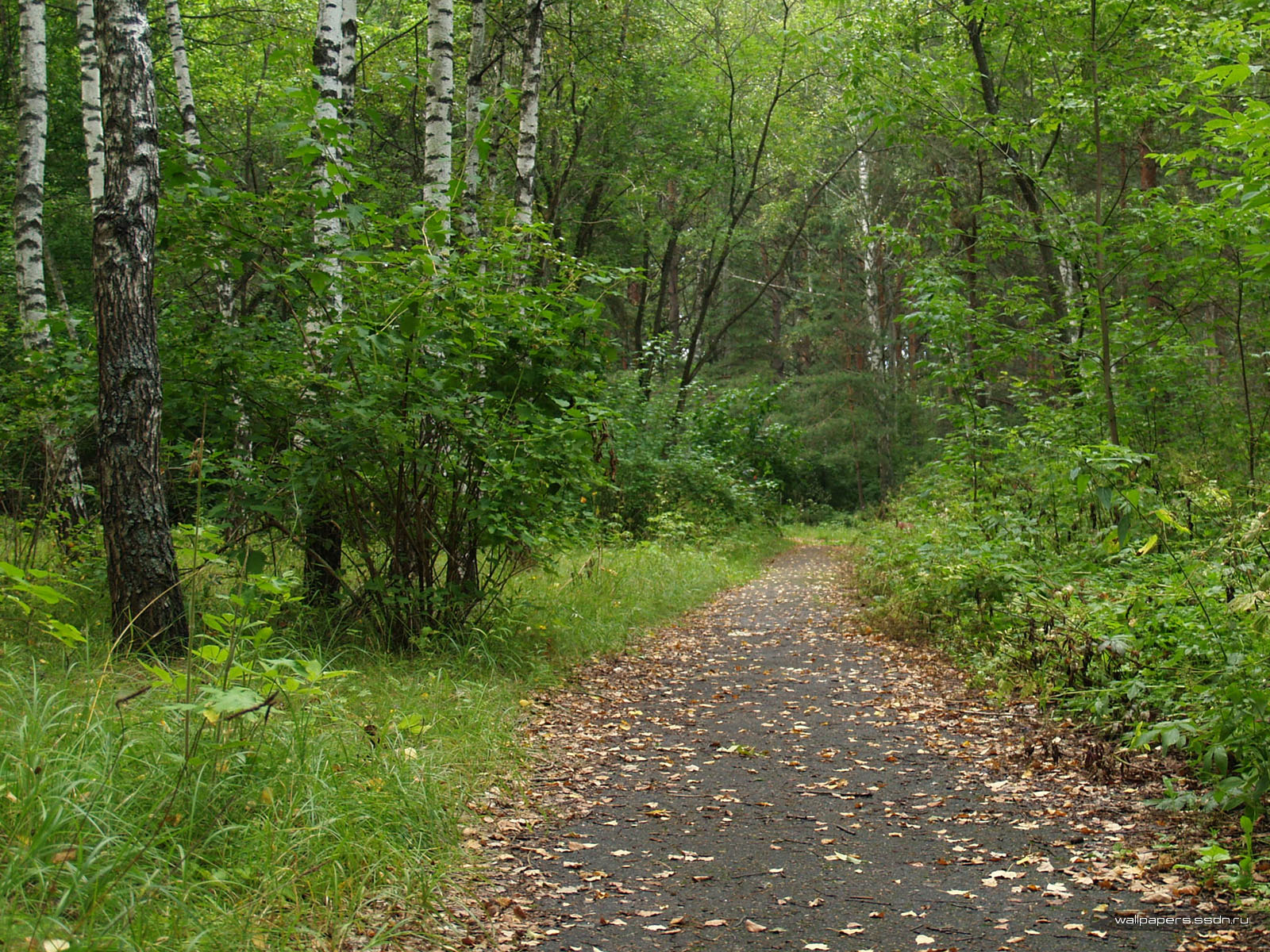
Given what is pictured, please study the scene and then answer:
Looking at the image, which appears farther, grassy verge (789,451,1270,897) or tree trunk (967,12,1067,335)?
tree trunk (967,12,1067,335)

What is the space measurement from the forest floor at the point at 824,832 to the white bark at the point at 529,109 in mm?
6650

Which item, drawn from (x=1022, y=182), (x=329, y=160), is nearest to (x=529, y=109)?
(x=329, y=160)

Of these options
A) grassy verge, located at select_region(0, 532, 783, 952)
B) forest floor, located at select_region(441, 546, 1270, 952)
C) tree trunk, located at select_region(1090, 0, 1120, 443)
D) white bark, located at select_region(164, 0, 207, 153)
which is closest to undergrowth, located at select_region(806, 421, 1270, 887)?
forest floor, located at select_region(441, 546, 1270, 952)

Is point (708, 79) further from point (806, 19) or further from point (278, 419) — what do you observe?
point (278, 419)

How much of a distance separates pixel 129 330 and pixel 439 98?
181 inches

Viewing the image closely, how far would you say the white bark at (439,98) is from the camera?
27.6ft

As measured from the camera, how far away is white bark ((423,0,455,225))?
27.6ft

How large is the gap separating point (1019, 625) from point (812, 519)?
78.7ft

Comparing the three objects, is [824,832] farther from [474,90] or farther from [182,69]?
[182,69]

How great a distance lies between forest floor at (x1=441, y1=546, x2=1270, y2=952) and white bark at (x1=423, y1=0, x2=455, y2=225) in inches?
197

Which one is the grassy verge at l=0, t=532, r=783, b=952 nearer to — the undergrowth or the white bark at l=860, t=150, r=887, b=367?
the undergrowth

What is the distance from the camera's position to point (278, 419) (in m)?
6.12

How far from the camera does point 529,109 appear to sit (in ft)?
37.0

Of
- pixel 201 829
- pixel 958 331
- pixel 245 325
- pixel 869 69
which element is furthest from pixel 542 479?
pixel 869 69
